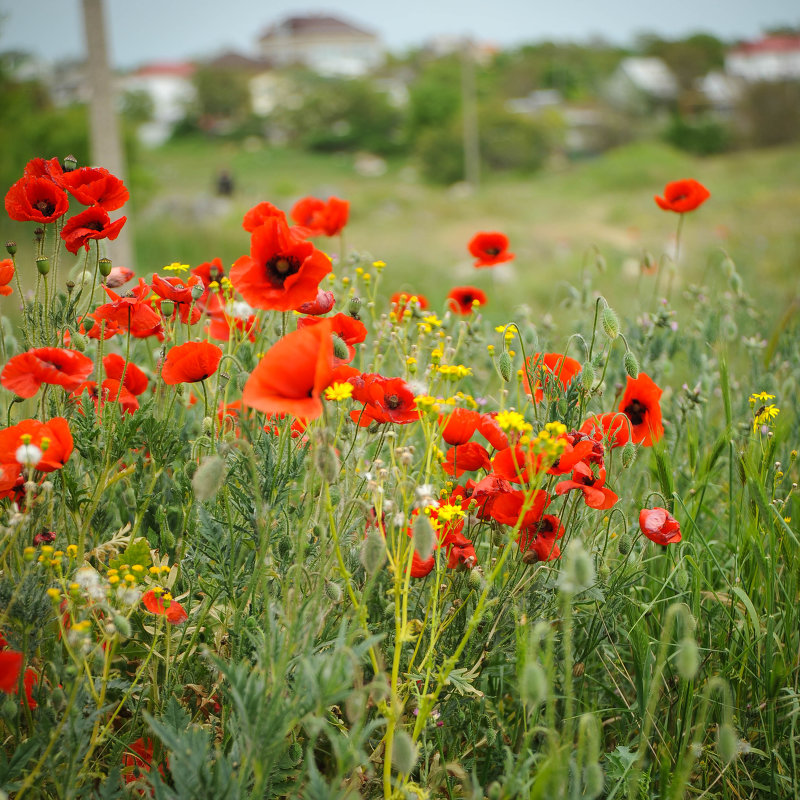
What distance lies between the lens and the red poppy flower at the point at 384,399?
4.93ft

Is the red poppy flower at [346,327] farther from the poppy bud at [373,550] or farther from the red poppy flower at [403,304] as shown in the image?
the poppy bud at [373,550]

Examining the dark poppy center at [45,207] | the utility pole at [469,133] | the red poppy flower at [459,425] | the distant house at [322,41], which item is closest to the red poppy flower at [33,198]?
the dark poppy center at [45,207]

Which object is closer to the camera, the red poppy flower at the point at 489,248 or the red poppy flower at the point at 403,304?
the red poppy flower at the point at 403,304

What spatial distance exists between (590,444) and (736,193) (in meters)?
20.7

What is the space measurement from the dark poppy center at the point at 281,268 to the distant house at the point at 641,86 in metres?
42.7

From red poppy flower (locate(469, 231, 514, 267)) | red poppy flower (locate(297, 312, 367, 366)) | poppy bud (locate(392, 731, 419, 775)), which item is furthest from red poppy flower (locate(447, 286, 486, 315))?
poppy bud (locate(392, 731, 419, 775))

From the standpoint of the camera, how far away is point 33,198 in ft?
5.50

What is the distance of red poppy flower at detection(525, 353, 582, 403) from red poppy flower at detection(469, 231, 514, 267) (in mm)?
754

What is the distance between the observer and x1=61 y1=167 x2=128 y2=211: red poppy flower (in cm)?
168

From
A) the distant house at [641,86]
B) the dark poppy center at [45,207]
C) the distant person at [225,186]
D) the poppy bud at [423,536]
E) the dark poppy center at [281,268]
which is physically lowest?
the distant person at [225,186]

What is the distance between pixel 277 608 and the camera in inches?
55.6

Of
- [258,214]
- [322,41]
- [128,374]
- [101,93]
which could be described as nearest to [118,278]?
[128,374]

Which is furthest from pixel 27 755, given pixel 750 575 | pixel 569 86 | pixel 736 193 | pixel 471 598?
pixel 569 86

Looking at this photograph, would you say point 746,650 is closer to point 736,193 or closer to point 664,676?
point 664,676
